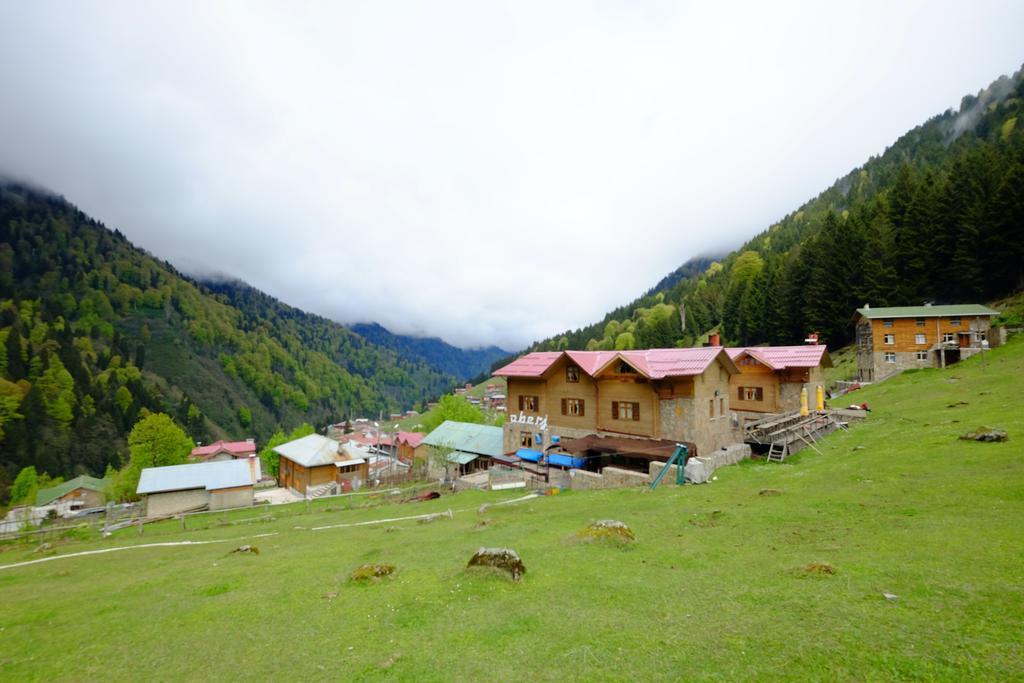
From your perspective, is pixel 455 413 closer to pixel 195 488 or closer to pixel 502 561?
pixel 195 488

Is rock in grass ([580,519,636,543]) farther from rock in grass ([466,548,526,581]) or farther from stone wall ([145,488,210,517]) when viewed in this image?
stone wall ([145,488,210,517])

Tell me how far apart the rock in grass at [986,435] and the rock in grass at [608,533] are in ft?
61.9

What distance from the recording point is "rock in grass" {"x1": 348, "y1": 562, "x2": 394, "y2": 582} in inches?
537

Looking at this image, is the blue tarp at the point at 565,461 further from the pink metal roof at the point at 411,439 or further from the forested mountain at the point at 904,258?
the forested mountain at the point at 904,258

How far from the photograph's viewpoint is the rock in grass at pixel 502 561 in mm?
12474

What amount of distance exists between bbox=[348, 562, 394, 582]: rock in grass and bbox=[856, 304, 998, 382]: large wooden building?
62.6 m

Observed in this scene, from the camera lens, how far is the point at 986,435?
2039 centimetres

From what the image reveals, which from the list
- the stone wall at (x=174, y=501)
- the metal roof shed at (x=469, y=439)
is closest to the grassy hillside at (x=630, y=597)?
the stone wall at (x=174, y=501)

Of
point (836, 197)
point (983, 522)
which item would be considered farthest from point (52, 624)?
point (836, 197)

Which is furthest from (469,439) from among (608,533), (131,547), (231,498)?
(608,533)

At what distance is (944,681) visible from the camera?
6227 mm

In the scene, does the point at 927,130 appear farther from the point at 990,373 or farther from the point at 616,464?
the point at 616,464

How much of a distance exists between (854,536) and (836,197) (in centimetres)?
19787

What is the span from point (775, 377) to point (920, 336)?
2251cm
